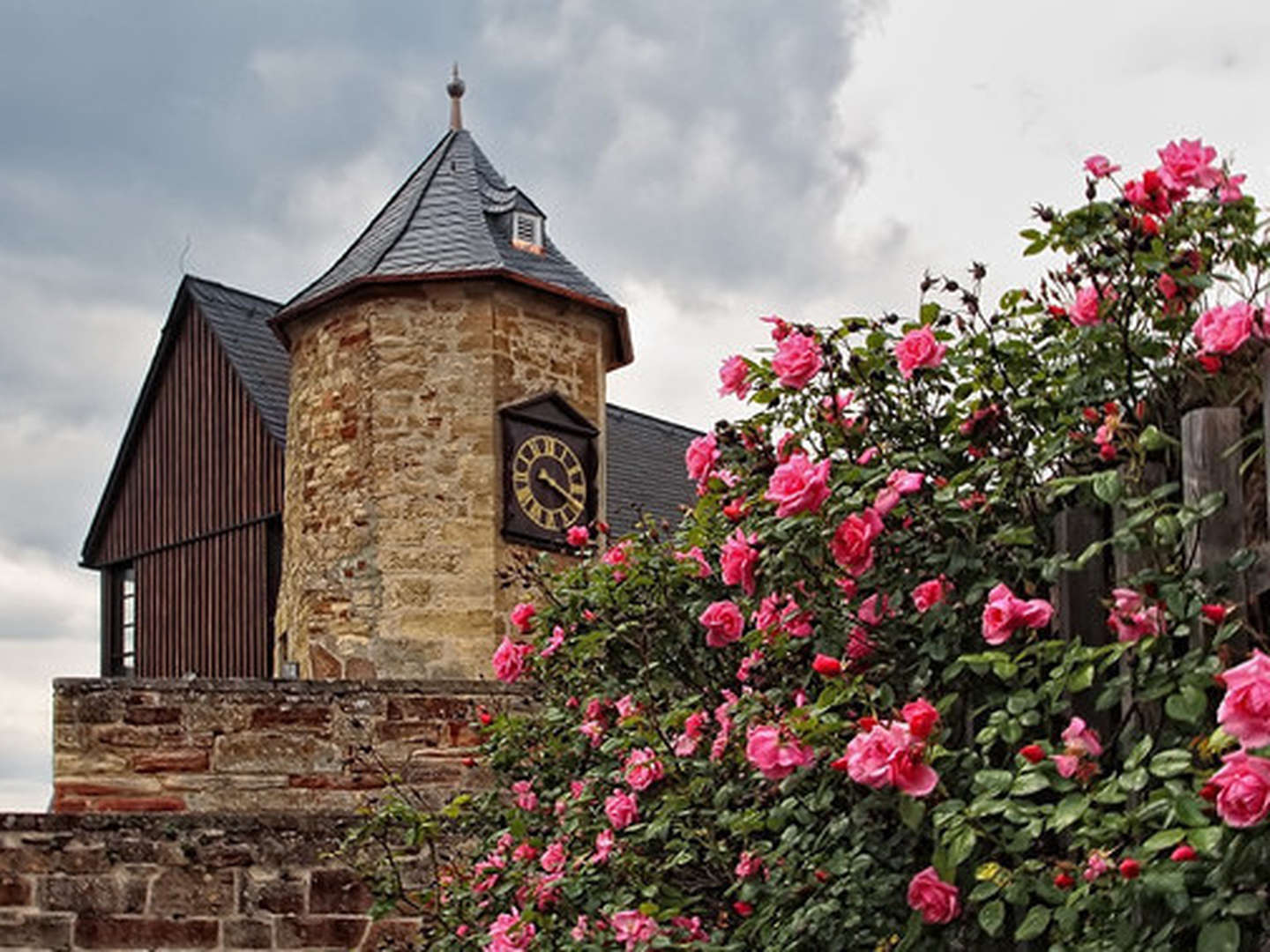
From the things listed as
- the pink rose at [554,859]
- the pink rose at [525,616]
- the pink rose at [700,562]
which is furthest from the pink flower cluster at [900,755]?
the pink rose at [525,616]

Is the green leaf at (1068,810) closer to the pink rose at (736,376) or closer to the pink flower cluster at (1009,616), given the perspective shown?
the pink flower cluster at (1009,616)

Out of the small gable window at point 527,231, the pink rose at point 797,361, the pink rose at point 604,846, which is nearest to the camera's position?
the pink rose at point 797,361

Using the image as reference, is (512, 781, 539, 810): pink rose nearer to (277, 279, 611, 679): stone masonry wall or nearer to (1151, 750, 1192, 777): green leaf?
(1151, 750, 1192, 777): green leaf

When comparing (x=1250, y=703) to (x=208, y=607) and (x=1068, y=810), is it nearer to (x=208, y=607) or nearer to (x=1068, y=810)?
(x=1068, y=810)

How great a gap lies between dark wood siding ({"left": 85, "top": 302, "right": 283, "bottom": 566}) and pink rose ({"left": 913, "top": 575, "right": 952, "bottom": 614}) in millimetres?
13418

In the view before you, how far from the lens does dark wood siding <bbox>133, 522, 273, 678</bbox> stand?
55.1ft

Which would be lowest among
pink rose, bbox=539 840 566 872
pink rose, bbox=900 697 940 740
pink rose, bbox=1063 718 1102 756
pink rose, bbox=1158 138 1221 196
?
pink rose, bbox=539 840 566 872

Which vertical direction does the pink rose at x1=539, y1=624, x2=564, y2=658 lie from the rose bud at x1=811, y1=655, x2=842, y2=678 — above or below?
above

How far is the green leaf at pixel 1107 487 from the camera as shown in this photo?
334cm

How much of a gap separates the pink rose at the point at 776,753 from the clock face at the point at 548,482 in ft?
32.9

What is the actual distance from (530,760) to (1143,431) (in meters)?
3.34

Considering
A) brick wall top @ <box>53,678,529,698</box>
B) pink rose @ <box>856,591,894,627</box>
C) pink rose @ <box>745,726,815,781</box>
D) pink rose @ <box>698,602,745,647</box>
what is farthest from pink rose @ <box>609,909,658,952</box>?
brick wall top @ <box>53,678,529,698</box>

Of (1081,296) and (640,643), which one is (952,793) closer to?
(1081,296)

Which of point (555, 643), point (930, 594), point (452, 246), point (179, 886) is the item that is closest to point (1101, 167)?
point (930, 594)
